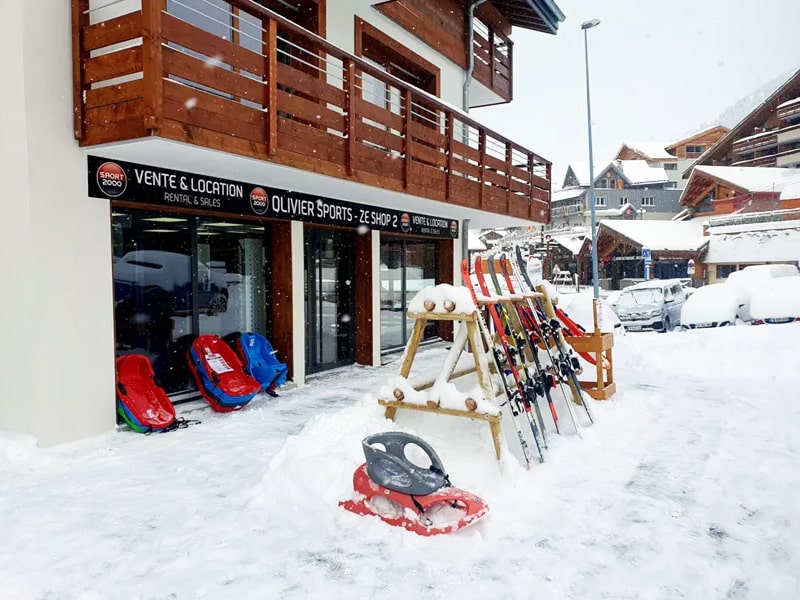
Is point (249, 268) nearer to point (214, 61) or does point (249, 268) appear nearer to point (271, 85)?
point (271, 85)

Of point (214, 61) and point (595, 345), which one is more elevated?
point (214, 61)

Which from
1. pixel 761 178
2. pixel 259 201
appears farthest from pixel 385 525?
pixel 761 178

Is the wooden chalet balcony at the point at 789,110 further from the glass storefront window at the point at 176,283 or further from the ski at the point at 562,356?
the glass storefront window at the point at 176,283

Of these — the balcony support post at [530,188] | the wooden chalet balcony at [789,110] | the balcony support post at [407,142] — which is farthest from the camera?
the wooden chalet balcony at [789,110]

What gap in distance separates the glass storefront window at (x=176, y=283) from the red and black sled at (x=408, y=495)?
4.11 m

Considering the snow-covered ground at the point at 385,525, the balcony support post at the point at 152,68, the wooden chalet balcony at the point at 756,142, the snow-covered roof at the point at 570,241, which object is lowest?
the snow-covered ground at the point at 385,525

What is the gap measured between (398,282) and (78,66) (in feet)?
25.6

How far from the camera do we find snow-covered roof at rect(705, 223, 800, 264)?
30.6m

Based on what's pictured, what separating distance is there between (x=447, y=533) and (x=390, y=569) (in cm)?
49

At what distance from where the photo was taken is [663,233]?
36.8m

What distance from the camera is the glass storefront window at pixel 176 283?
6.94m

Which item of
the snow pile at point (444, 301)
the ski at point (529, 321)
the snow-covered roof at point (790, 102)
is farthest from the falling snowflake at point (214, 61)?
the snow-covered roof at point (790, 102)

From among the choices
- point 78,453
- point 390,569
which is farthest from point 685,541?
point 78,453

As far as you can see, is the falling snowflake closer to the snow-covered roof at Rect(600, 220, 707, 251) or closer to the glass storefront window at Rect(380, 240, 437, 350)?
the glass storefront window at Rect(380, 240, 437, 350)
